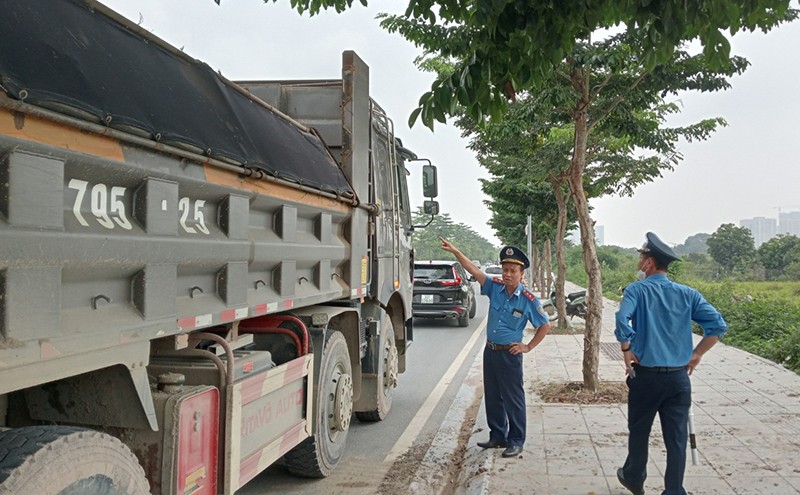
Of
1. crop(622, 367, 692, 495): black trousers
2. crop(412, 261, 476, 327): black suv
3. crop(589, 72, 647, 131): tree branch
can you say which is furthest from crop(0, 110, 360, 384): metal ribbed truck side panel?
crop(412, 261, 476, 327): black suv

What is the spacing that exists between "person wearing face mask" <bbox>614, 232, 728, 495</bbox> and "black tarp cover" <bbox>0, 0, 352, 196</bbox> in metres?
2.26

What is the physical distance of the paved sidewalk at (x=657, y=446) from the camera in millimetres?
4777

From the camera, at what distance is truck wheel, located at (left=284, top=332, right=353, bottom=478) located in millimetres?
4930

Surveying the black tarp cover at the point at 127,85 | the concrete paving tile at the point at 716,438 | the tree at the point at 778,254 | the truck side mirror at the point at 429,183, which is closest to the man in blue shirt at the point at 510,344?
the concrete paving tile at the point at 716,438

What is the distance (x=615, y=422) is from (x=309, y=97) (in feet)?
13.6

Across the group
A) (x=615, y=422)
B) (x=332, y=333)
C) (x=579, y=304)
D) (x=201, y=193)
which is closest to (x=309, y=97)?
(x=332, y=333)

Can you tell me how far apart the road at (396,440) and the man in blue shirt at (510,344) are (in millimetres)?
849

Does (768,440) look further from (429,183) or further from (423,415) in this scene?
(429,183)

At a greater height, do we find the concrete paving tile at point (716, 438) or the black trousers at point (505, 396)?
the black trousers at point (505, 396)

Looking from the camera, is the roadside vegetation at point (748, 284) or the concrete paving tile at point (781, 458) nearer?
the concrete paving tile at point (781, 458)

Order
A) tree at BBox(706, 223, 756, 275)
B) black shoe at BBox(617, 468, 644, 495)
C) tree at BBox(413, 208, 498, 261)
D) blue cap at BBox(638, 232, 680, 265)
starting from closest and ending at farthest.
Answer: blue cap at BBox(638, 232, 680, 265)
black shoe at BBox(617, 468, 644, 495)
tree at BBox(706, 223, 756, 275)
tree at BBox(413, 208, 498, 261)

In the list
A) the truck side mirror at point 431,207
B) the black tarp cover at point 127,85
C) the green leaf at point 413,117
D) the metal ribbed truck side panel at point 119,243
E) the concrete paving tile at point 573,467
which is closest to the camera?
the metal ribbed truck side panel at point 119,243

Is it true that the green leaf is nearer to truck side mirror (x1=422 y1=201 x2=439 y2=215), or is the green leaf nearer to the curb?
the curb

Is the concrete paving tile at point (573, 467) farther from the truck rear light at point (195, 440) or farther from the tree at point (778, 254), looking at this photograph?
the tree at point (778, 254)
